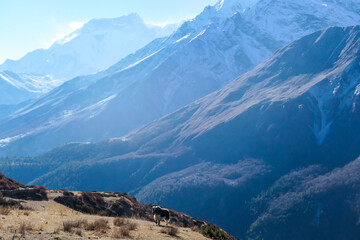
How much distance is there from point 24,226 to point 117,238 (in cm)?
587

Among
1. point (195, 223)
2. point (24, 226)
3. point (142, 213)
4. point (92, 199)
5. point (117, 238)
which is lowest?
point (195, 223)

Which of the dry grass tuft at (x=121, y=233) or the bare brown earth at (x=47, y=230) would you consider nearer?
the bare brown earth at (x=47, y=230)

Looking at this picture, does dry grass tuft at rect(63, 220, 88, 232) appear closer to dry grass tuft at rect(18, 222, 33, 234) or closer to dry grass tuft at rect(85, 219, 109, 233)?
dry grass tuft at rect(85, 219, 109, 233)

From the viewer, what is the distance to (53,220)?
29281 millimetres

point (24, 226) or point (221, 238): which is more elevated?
point (24, 226)

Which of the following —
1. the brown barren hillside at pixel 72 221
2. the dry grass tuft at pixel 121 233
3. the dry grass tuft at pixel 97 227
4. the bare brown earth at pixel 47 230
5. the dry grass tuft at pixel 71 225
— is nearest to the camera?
the bare brown earth at pixel 47 230

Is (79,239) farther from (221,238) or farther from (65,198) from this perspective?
(65,198)

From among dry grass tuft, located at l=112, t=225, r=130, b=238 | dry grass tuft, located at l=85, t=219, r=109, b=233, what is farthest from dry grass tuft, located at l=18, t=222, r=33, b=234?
dry grass tuft, located at l=112, t=225, r=130, b=238

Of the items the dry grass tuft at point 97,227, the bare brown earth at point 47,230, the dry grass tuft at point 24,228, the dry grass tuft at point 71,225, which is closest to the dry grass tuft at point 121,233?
the bare brown earth at point 47,230

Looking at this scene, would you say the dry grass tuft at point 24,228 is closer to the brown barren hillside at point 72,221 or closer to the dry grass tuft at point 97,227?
the brown barren hillside at point 72,221

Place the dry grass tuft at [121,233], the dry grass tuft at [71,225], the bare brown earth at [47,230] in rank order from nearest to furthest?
the bare brown earth at [47,230] < the dry grass tuft at [71,225] < the dry grass tuft at [121,233]

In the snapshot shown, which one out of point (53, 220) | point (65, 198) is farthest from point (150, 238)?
point (65, 198)

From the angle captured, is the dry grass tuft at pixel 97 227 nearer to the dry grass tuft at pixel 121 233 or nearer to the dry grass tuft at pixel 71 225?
the dry grass tuft at pixel 71 225

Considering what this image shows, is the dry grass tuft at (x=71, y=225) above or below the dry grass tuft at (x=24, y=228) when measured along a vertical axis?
below
